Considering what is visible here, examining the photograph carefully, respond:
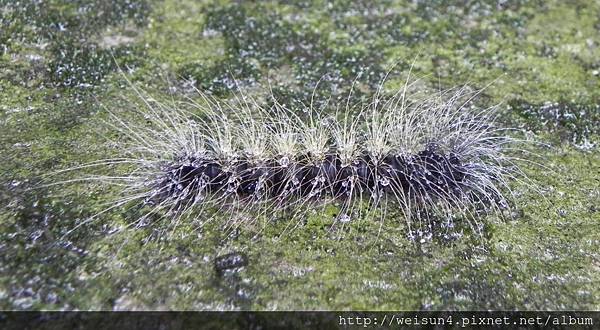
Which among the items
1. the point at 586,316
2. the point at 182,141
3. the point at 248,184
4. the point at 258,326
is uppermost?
the point at 182,141

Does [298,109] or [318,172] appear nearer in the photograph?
[318,172]

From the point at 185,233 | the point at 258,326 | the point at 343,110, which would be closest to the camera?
the point at 258,326

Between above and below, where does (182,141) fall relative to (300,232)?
above

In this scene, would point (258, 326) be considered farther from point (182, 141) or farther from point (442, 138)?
point (442, 138)

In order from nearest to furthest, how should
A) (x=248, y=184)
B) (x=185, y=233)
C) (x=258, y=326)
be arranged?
(x=258, y=326), (x=185, y=233), (x=248, y=184)

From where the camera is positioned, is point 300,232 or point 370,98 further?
point 370,98

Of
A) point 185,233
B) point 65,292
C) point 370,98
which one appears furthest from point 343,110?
point 65,292

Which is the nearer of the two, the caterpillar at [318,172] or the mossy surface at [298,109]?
the mossy surface at [298,109]

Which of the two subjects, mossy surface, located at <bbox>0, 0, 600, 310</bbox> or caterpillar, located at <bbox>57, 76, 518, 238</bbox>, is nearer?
mossy surface, located at <bbox>0, 0, 600, 310</bbox>
